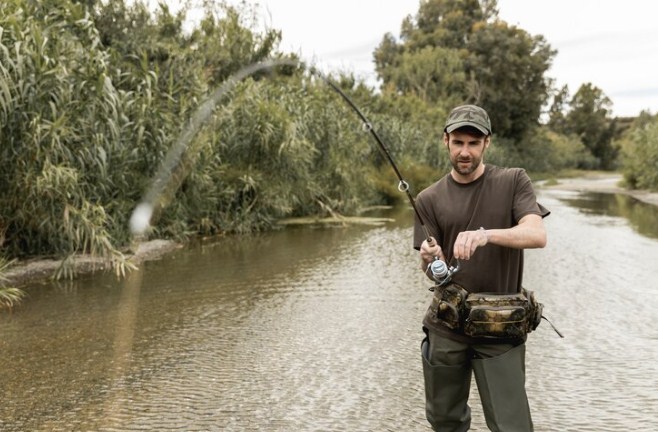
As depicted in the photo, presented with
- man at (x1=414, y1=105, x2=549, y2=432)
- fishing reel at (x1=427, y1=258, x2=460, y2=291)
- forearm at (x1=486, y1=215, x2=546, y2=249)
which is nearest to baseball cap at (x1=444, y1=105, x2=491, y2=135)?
man at (x1=414, y1=105, x2=549, y2=432)

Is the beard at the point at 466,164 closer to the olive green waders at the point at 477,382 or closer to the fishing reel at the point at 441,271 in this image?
the fishing reel at the point at 441,271

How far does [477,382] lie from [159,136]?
913 cm

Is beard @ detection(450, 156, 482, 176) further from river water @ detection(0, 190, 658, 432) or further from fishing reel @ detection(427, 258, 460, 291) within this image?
river water @ detection(0, 190, 658, 432)

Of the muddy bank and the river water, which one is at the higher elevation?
the muddy bank

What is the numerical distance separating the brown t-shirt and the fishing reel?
0.04 metres

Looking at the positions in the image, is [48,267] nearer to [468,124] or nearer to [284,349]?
[284,349]

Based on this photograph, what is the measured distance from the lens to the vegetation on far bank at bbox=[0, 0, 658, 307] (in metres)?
8.21

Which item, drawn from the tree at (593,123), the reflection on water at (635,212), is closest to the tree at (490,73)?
the reflection on water at (635,212)

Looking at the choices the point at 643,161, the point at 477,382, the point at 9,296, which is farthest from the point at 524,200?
the point at 643,161

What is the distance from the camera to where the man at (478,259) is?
2748mm

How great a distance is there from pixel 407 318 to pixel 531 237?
175 inches

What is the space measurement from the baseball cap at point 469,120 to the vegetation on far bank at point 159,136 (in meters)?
4.85

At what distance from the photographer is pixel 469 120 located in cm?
281

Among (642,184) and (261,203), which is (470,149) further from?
(642,184)
